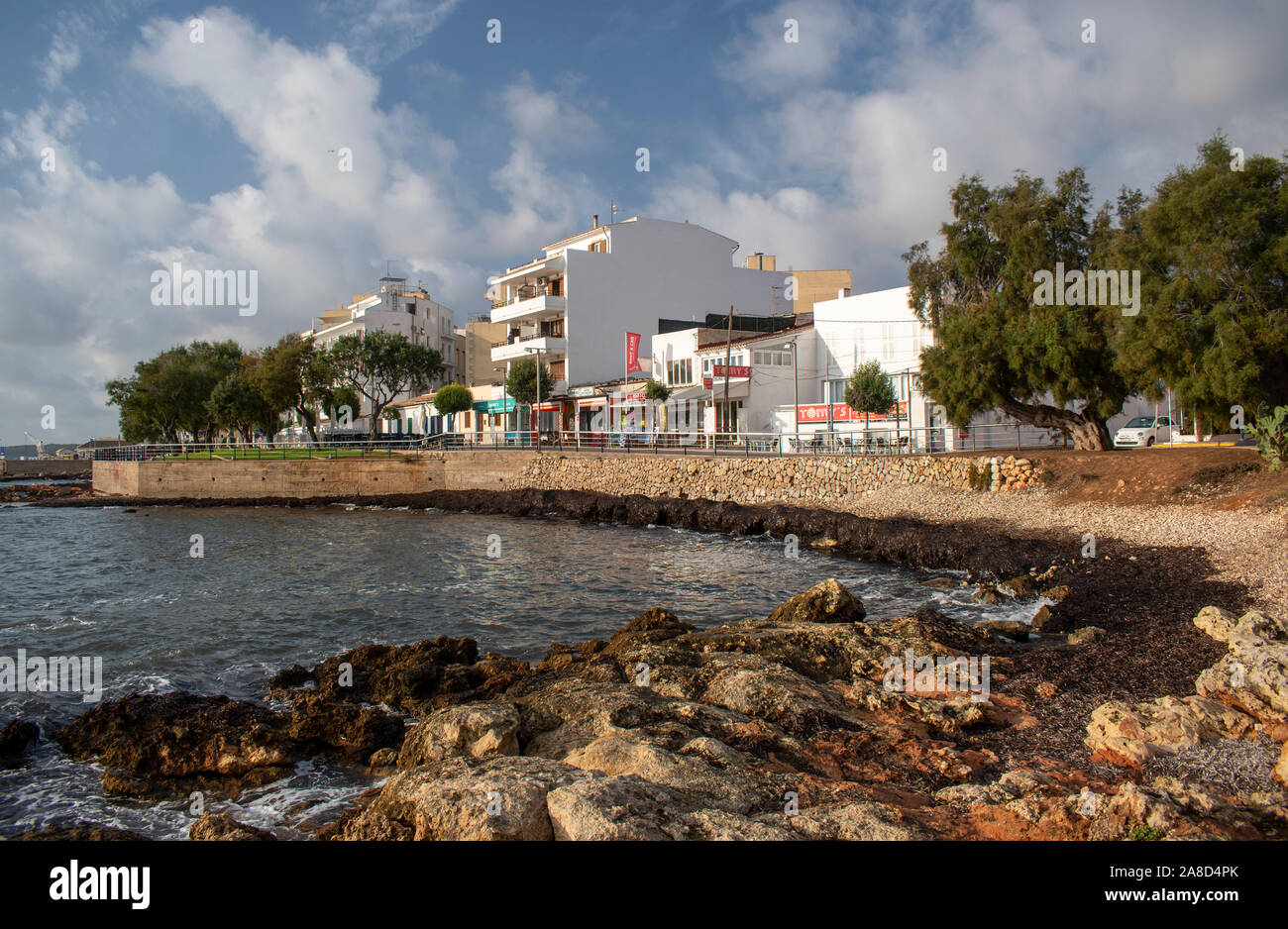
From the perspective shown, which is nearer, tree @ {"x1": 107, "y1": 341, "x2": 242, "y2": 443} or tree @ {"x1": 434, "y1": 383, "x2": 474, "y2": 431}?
tree @ {"x1": 434, "y1": 383, "x2": 474, "y2": 431}

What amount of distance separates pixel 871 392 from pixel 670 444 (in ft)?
41.0

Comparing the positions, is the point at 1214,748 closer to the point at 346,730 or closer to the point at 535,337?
the point at 346,730

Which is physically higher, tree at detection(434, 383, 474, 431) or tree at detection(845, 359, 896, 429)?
tree at detection(434, 383, 474, 431)

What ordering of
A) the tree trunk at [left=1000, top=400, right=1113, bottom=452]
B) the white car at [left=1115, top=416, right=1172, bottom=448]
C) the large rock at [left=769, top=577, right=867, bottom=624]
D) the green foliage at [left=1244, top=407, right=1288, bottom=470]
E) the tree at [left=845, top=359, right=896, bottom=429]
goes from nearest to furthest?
the large rock at [left=769, top=577, right=867, bottom=624]
the green foliage at [left=1244, top=407, right=1288, bottom=470]
the tree trunk at [left=1000, top=400, right=1113, bottom=452]
the white car at [left=1115, top=416, right=1172, bottom=448]
the tree at [left=845, top=359, right=896, bottom=429]

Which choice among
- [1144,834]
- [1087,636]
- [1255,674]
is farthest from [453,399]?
[1144,834]

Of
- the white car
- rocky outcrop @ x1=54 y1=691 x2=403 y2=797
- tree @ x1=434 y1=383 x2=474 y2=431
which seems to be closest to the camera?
rocky outcrop @ x1=54 y1=691 x2=403 y2=797

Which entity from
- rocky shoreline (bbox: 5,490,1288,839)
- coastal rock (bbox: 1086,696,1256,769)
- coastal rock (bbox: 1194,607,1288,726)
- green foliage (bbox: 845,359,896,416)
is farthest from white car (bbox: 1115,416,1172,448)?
coastal rock (bbox: 1086,696,1256,769)

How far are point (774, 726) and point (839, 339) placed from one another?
123 ft

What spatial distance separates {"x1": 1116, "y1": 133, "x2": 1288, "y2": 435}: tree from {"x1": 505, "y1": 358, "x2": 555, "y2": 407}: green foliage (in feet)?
131

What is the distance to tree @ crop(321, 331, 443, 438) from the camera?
55.9 m

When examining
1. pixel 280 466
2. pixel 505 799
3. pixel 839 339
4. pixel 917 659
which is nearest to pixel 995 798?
pixel 505 799

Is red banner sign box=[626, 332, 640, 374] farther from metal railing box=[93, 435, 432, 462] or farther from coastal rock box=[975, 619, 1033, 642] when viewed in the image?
coastal rock box=[975, 619, 1033, 642]
